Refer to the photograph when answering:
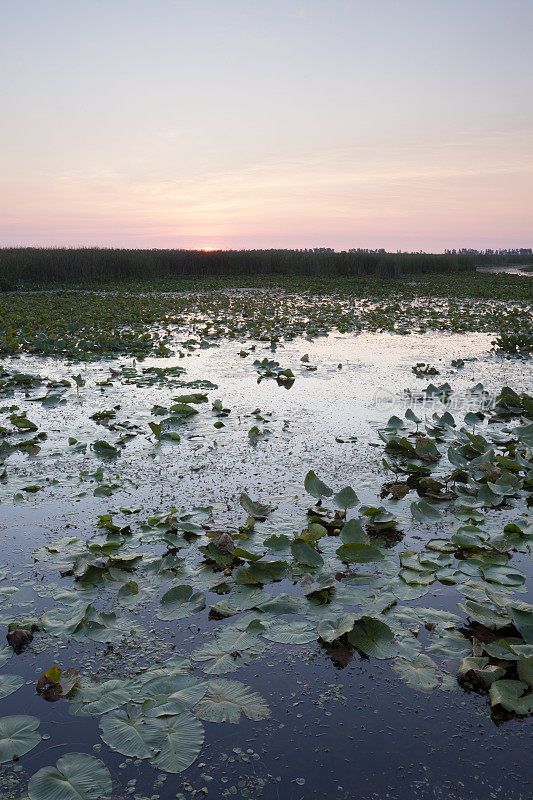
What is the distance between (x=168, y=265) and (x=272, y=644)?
91.6 ft

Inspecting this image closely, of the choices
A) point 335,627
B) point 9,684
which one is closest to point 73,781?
point 9,684

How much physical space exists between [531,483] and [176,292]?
18.2 meters

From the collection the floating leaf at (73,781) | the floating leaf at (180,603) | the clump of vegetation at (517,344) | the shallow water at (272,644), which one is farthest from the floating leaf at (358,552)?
the clump of vegetation at (517,344)

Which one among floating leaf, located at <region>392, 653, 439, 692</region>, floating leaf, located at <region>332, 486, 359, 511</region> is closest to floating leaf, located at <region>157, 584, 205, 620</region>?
floating leaf, located at <region>392, 653, 439, 692</region>

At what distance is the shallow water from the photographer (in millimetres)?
1589

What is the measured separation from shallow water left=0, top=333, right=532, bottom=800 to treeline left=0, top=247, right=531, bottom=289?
18.0 m

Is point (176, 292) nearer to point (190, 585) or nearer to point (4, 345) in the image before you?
point (4, 345)

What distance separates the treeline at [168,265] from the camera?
23078 mm

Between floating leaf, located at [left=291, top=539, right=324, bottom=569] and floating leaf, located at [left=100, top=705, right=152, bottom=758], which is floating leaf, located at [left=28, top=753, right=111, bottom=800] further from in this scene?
floating leaf, located at [left=291, top=539, right=324, bottom=569]

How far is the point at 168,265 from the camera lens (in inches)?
1116

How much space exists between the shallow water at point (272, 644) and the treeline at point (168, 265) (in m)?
18.0

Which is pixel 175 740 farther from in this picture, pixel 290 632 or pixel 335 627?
pixel 335 627

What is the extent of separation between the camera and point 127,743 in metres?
1.67

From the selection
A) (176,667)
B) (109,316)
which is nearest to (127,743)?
(176,667)
